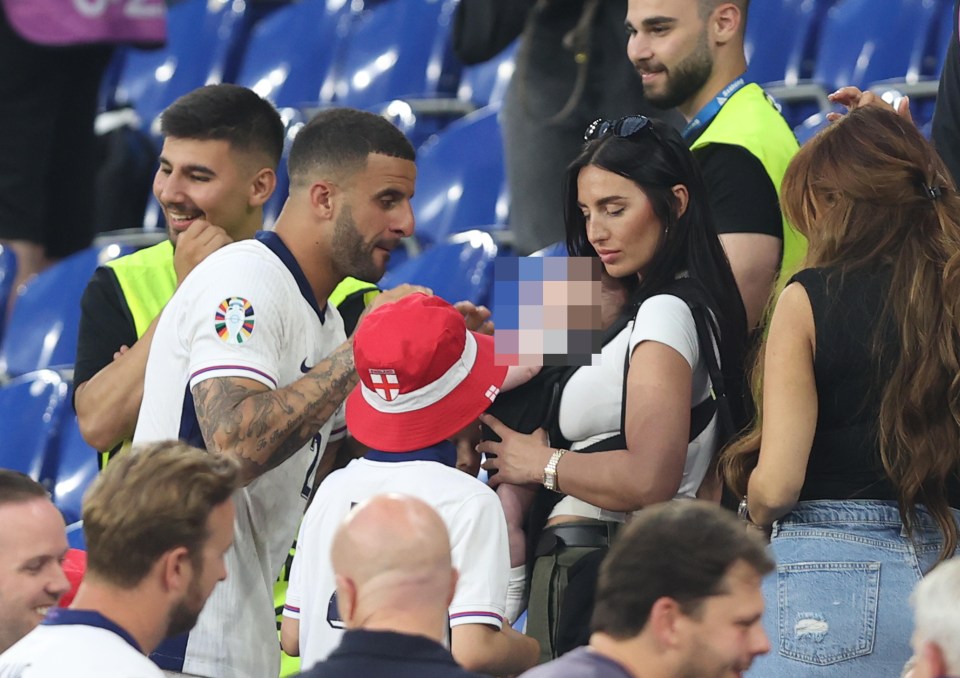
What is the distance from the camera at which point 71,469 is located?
557cm

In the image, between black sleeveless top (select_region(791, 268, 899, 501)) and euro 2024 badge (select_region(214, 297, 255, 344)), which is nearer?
black sleeveless top (select_region(791, 268, 899, 501))

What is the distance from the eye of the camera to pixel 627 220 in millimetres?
3561

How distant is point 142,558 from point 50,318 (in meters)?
3.79

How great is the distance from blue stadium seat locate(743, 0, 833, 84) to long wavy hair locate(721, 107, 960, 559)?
3198 mm

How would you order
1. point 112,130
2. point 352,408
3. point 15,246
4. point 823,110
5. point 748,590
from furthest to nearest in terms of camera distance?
point 112,130
point 15,246
point 823,110
point 352,408
point 748,590

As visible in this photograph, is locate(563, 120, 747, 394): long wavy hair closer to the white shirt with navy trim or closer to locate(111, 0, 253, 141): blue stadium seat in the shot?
→ the white shirt with navy trim

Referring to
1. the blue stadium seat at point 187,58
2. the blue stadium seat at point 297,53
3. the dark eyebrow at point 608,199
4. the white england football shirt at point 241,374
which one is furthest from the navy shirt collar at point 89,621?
the blue stadium seat at point 187,58

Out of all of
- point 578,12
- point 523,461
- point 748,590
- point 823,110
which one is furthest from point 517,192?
point 748,590

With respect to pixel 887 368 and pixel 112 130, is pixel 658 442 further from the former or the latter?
pixel 112 130

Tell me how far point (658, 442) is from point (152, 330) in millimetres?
1303

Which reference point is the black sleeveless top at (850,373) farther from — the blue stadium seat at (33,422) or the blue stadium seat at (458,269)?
the blue stadium seat at (33,422)

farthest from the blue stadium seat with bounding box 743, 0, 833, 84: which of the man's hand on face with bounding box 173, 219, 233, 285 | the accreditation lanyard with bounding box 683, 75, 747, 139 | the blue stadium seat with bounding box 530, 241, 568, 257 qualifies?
the man's hand on face with bounding box 173, 219, 233, 285

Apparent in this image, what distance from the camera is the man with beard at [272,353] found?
3.60 m

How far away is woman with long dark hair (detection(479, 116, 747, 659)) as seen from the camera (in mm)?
3346
